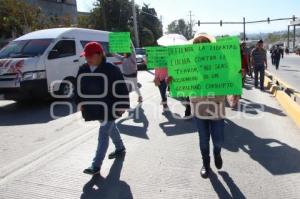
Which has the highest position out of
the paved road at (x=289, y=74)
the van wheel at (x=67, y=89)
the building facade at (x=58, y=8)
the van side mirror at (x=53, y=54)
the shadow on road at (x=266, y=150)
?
the building facade at (x=58, y=8)

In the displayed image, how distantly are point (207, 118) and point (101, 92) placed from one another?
139 centimetres

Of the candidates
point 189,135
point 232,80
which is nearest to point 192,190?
point 232,80

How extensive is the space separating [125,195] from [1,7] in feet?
96.7

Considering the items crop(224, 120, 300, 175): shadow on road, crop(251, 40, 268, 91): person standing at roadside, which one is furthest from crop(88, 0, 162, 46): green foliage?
crop(224, 120, 300, 175): shadow on road

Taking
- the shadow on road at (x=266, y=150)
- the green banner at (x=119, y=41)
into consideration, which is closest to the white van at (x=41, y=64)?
the green banner at (x=119, y=41)

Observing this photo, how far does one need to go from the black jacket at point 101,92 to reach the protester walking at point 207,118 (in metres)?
0.99

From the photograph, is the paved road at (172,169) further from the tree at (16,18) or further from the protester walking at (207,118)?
the tree at (16,18)

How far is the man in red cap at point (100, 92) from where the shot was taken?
5.11 metres

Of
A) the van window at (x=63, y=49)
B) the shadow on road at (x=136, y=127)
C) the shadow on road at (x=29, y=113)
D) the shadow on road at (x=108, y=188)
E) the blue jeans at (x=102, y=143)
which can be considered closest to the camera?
the shadow on road at (x=108, y=188)

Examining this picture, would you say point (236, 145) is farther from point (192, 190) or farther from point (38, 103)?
point (38, 103)

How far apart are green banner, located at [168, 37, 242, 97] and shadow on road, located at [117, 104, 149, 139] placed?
95.5 inches

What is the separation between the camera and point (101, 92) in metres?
5.18

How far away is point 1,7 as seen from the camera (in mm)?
30688

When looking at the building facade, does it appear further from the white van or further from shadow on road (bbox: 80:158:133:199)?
shadow on road (bbox: 80:158:133:199)
